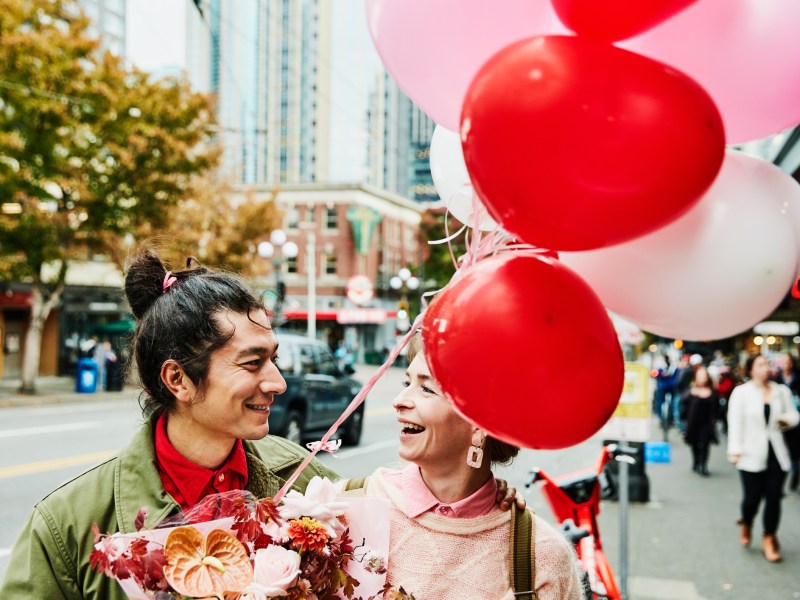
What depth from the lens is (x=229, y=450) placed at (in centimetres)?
227

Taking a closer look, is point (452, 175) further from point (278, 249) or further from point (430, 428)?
point (278, 249)

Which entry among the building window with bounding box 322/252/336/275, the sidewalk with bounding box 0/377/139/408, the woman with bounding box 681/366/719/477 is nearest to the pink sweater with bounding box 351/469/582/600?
the woman with bounding box 681/366/719/477

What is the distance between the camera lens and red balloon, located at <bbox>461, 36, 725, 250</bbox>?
118cm

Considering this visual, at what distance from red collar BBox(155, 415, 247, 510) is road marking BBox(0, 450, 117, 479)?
328 inches

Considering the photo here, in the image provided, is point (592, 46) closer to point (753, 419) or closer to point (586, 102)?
point (586, 102)

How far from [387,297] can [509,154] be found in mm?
53830

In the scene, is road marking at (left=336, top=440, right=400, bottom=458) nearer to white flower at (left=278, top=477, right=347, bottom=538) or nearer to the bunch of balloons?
white flower at (left=278, top=477, right=347, bottom=538)

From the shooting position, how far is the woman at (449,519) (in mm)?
2076

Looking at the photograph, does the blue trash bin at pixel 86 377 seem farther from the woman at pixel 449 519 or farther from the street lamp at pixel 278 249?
the woman at pixel 449 519

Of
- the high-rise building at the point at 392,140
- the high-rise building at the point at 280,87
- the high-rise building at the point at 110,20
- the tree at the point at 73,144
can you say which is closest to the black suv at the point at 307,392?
the tree at the point at 73,144

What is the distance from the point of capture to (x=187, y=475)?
2182 millimetres

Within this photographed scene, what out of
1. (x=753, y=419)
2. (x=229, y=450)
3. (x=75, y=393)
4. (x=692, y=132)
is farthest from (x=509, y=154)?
(x=75, y=393)

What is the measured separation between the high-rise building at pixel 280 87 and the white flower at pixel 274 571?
81.0 m

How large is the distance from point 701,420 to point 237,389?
35.3 ft
